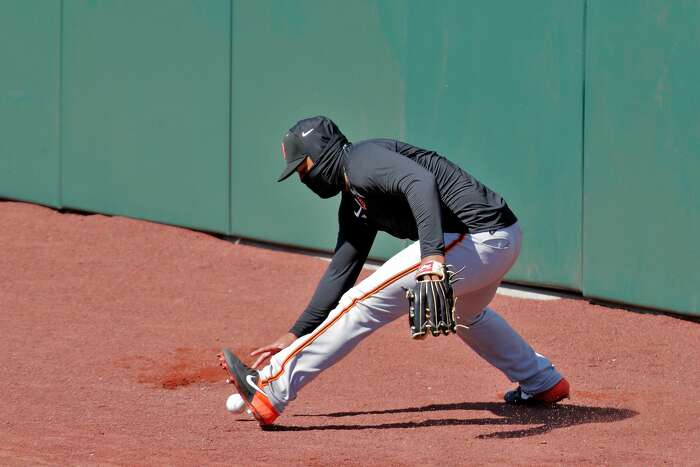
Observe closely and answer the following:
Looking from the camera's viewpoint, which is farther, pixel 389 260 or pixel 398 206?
pixel 389 260

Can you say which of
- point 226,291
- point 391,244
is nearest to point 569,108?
point 391,244

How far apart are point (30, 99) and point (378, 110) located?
3.64m

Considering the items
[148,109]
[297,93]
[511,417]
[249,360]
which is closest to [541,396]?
[511,417]

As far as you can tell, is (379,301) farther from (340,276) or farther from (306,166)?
(306,166)

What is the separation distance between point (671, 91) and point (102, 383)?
11.9 feet

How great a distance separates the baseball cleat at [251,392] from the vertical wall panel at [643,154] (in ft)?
10.1

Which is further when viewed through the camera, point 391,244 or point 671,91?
point 391,244

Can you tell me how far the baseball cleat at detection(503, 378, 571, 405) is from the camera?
19.9 ft

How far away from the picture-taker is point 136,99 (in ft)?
34.4

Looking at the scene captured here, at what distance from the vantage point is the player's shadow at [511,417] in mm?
5738

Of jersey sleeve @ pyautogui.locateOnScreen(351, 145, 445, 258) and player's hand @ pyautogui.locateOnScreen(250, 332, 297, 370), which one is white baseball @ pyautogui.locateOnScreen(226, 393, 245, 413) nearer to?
player's hand @ pyautogui.locateOnScreen(250, 332, 297, 370)

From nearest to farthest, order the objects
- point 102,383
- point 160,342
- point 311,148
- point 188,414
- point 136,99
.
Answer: point 311,148
point 188,414
point 102,383
point 160,342
point 136,99

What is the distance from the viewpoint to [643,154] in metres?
7.74

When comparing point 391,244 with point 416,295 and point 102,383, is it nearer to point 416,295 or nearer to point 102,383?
point 102,383
